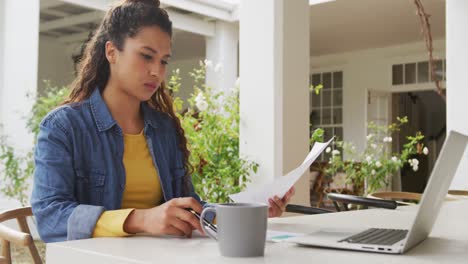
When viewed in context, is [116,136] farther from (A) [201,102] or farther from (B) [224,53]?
(B) [224,53]

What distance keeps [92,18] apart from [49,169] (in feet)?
26.2

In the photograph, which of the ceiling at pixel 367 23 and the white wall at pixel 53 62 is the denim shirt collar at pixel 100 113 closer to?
the ceiling at pixel 367 23

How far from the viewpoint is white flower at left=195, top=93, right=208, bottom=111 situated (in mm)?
4016

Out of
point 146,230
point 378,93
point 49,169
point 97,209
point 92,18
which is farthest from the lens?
point 378,93

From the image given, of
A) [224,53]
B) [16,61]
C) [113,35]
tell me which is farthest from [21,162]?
[113,35]

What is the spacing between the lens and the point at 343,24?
910cm

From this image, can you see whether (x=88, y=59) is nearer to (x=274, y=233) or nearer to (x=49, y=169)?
(x=49, y=169)

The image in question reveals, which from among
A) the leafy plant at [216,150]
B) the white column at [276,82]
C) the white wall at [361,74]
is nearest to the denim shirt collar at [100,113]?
the white column at [276,82]

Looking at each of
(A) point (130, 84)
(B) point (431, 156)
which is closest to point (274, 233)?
(A) point (130, 84)

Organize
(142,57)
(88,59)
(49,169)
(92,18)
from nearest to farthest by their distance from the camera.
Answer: (49,169) → (142,57) → (88,59) → (92,18)

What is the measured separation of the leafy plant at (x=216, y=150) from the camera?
3664 mm

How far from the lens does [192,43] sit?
10.8m

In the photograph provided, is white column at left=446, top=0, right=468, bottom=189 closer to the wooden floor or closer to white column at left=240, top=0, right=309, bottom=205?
white column at left=240, top=0, right=309, bottom=205

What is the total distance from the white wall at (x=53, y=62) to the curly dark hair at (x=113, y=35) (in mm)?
9335
